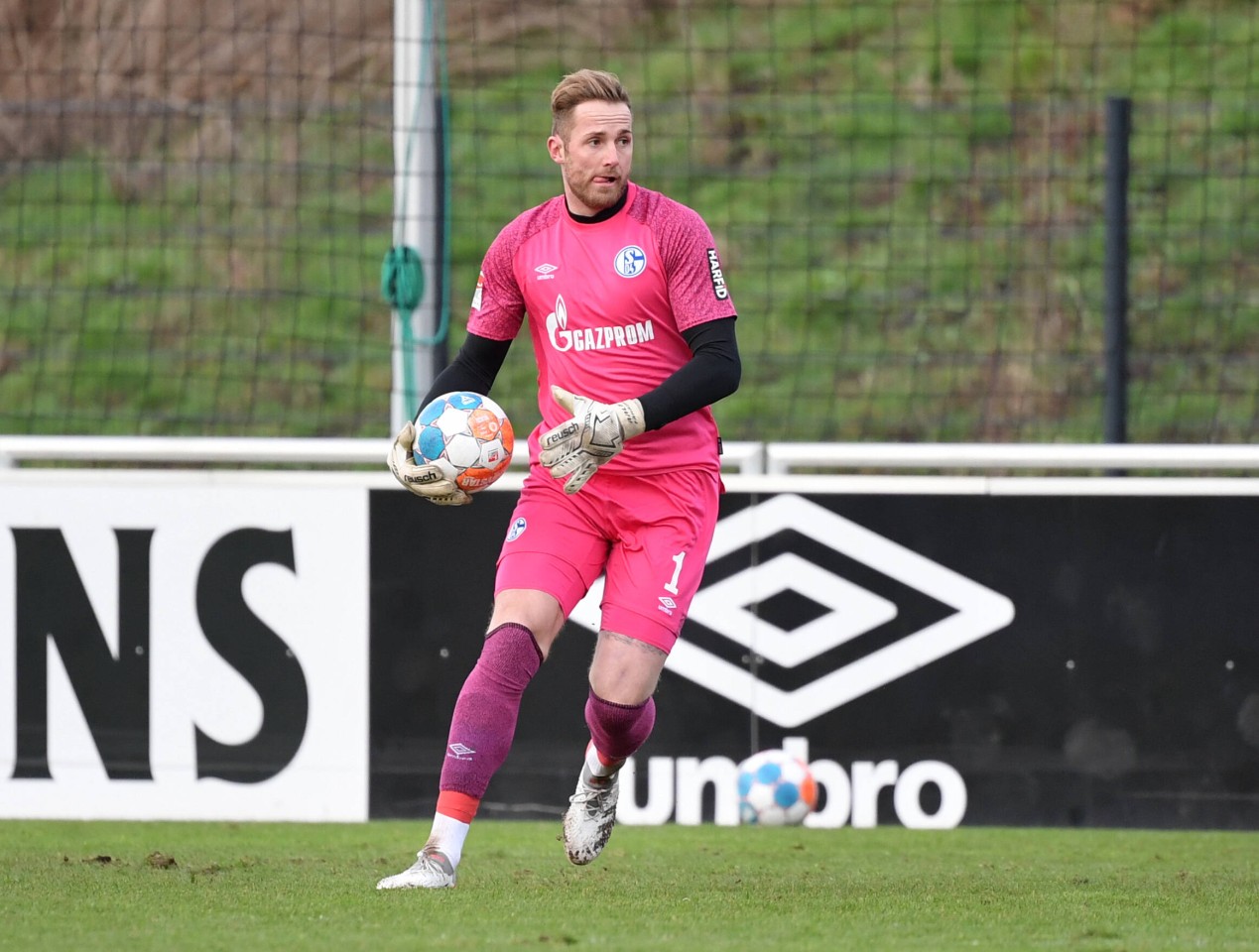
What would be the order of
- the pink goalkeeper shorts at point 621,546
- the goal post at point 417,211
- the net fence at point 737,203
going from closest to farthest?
the pink goalkeeper shorts at point 621,546, the goal post at point 417,211, the net fence at point 737,203

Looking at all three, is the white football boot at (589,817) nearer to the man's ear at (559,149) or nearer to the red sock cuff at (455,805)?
the red sock cuff at (455,805)

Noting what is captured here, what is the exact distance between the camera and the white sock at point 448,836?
4645 millimetres

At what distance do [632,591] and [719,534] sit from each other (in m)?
1.88

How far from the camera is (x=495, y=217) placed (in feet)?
40.2

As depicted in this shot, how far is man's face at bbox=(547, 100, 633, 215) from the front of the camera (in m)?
4.86

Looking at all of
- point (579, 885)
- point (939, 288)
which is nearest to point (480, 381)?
point (579, 885)

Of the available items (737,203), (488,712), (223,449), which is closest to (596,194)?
(488,712)

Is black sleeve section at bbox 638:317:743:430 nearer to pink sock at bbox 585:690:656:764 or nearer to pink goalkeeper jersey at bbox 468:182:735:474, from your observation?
pink goalkeeper jersey at bbox 468:182:735:474

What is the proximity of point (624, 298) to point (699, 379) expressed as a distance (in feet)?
1.15

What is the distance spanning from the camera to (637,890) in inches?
195

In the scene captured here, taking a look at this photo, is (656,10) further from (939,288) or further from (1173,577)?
(1173,577)

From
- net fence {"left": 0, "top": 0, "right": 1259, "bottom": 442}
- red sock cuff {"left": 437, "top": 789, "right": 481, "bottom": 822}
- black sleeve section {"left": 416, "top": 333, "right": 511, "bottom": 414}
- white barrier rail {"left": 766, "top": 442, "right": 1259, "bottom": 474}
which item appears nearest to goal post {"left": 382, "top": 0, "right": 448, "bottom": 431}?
net fence {"left": 0, "top": 0, "right": 1259, "bottom": 442}

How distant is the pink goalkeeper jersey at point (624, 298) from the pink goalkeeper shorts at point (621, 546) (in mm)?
81

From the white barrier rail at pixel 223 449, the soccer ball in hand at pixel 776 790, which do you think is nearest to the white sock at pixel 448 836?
the soccer ball in hand at pixel 776 790
